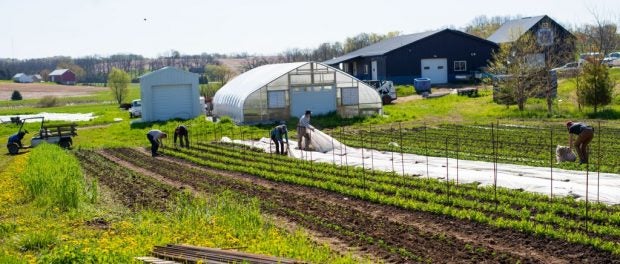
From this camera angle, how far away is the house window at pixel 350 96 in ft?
109

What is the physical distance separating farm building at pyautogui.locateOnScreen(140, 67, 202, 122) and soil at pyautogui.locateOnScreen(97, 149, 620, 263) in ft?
67.3

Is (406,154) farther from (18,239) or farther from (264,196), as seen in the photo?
(18,239)

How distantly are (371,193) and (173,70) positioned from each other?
23983 mm

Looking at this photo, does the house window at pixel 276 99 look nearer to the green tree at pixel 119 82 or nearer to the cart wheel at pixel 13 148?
the cart wheel at pixel 13 148

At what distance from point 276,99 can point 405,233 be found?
859 inches

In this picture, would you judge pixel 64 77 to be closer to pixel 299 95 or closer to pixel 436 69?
pixel 436 69

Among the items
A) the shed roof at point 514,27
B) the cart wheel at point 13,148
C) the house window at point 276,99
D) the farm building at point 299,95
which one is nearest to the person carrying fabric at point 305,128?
the farm building at point 299,95

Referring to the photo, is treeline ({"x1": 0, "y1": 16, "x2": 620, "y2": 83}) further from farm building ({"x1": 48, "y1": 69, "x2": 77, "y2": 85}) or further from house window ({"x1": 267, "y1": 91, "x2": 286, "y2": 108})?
house window ({"x1": 267, "y1": 91, "x2": 286, "y2": 108})

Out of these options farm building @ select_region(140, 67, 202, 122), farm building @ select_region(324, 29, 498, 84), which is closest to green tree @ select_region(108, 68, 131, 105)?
farm building @ select_region(324, 29, 498, 84)

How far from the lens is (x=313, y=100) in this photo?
32.6 metres

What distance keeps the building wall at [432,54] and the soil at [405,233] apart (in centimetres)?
3537

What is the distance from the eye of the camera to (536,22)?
5000 centimetres

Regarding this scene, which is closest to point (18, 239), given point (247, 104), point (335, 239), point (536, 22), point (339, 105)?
point (335, 239)

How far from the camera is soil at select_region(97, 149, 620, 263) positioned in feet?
29.3
